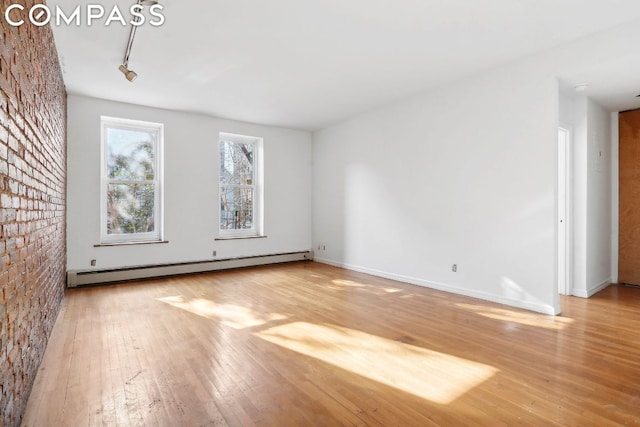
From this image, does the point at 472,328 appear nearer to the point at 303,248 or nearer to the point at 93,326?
the point at 93,326

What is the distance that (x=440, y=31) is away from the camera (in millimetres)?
3188

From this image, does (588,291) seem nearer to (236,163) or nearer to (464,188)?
(464,188)

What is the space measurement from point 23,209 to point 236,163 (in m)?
4.78

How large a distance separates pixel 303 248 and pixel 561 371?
17.6ft

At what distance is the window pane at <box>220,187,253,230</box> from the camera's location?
6439mm

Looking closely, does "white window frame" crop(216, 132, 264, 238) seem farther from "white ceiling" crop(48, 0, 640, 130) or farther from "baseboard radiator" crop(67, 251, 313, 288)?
"white ceiling" crop(48, 0, 640, 130)

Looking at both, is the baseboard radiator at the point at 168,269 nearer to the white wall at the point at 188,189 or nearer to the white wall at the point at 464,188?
the white wall at the point at 188,189

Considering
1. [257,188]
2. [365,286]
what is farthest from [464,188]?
[257,188]

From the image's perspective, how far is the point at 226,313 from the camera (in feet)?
12.1

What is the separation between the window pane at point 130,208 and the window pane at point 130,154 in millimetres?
180

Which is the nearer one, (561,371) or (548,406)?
(548,406)

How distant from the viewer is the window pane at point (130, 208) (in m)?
5.38

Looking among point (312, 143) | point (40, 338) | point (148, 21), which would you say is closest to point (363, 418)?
point (40, 338)

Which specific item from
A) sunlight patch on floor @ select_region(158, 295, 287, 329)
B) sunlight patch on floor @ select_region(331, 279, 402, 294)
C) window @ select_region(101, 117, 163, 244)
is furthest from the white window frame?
sunlight patch on floor @ select_region(158, 295, 287, 329)
